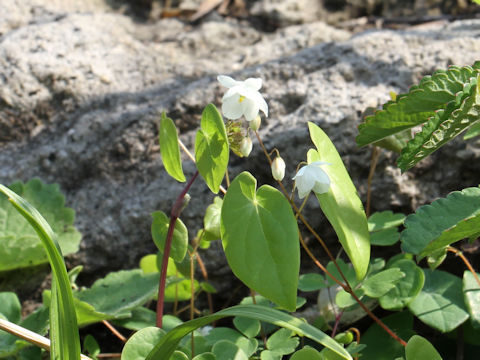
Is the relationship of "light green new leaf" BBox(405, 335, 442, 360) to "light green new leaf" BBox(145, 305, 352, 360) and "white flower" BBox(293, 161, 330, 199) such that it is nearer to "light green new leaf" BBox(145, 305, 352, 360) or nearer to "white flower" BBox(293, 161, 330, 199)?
"light green new leaf" BBox(145, 305, 352, 360)

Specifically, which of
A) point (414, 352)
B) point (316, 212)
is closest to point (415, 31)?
point (316, 212)

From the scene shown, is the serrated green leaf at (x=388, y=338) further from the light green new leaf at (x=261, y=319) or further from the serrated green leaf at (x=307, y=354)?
the light green new leaf at (x=261, y=319)

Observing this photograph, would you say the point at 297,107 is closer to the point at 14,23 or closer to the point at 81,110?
the point at 81,110

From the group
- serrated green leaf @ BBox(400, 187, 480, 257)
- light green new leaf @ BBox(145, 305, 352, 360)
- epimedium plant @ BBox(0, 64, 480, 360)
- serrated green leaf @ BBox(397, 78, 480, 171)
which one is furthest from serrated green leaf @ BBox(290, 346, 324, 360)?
serrated green leaf @ BBox(397, 78, 480, 171)

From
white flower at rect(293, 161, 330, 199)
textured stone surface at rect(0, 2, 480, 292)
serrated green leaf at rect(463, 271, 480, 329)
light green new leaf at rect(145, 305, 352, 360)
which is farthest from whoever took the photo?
textured stone surface at rect(0, 2, 480, 292)

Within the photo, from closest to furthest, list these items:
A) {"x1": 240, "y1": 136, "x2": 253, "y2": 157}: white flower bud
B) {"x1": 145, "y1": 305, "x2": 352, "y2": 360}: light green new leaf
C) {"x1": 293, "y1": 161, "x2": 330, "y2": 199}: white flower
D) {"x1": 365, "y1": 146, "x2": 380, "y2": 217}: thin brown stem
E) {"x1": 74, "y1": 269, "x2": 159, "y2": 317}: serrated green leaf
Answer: {"x1": 145, "y1": 305, "x2": 352, "y2": 360}: light green new leaf
{"x1": 293, "y1": 161, "x2": 330, "y2": 199}: white flower
{"x1": 240, "y1": 136, "x2": 253, "y2": 157}: white flower bud
{"x1": 74, "y1": 269, "x2": 159, "y2": 317}: serrated green leaf
{"x1": 365, "y1": 146, "x2": 380, "y2": 217}: thin brown stem

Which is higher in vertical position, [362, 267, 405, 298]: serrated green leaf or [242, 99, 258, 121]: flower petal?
[242, 99, 258, 121]: flower petal

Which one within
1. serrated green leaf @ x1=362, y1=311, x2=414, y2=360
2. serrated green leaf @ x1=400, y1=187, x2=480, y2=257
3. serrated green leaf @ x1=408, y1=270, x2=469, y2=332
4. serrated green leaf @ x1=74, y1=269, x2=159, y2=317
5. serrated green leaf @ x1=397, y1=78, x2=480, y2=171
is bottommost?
serrated green leaf @ x1=362, y1=311, x2=414, y2=360

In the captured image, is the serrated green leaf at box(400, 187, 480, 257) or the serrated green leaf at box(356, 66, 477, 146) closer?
the serrated green leaf at box(400, 187, 480, 257)
